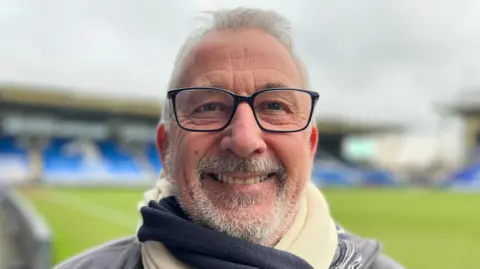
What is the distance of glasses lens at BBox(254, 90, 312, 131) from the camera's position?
56.8 inches

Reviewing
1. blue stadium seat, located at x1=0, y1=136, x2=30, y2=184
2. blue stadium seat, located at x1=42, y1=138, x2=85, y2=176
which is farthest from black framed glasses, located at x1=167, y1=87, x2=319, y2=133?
blue stadium seat, located at x1=42, y1=138, x2=85, y2=176

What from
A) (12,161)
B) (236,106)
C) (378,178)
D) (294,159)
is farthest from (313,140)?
(378,178)

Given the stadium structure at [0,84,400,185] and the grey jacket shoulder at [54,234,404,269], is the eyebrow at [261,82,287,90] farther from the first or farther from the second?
the stadium structure at [0,84,400,185]

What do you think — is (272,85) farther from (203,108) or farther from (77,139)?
(77,139)

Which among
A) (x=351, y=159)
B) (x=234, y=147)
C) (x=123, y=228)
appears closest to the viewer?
(x=234, y=147)

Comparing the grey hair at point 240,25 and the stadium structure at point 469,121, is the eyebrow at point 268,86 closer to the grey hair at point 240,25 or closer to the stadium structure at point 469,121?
the grey hair at point 240,25

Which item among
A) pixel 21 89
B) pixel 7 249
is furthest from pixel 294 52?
pixel 21 89

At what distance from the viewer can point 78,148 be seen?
37.2 m

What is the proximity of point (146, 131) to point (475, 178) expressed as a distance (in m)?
27.6

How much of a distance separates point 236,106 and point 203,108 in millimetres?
105

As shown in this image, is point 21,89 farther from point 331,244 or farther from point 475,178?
point 475,178

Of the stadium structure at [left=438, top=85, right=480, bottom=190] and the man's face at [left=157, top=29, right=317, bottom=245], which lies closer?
the man's face at [left=157, top=29, right=317, bottom=245]

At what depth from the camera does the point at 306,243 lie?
4.72 ft

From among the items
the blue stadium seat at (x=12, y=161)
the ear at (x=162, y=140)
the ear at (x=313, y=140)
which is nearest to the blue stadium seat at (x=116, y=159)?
the blue stadium seat at (x=12, y=161)
